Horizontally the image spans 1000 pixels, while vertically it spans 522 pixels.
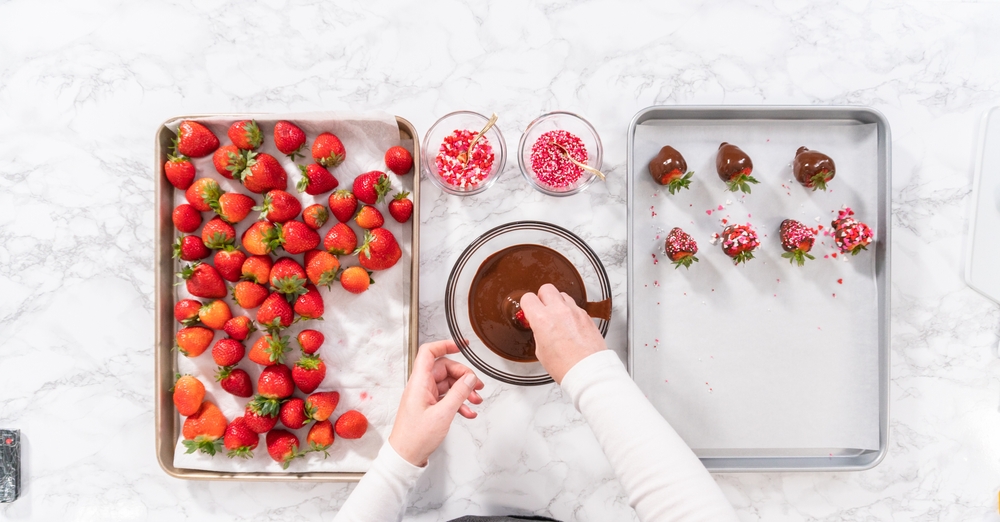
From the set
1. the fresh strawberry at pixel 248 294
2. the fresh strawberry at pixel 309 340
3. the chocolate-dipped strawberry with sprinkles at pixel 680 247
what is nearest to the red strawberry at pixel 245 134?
the fresh strawberry at pixel 248 294

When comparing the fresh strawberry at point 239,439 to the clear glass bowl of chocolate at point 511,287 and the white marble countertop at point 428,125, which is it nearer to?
the white marble countertop at point 428,125

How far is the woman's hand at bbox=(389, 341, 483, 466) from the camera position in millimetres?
797

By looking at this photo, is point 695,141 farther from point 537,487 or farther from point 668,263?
point 537,487

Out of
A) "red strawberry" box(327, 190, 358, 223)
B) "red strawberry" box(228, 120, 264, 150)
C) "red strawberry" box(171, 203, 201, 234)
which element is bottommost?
"red strawberry" box(171, 203, 201, 234)

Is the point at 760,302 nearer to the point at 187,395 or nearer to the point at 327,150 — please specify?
the point at 327,150

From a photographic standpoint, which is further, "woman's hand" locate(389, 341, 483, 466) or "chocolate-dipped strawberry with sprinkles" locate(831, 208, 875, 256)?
"chocolate-dipped strawberry with sprinkles" locate(831, 208, 875, 256)

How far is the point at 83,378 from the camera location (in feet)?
3.47

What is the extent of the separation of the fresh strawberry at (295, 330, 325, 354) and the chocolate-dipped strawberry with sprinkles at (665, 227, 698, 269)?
0.64 metres

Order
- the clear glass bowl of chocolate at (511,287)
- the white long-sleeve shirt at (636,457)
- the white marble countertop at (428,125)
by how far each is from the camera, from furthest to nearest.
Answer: the white marble countertop at (428,125)
the clear glass bowl of chocolate at (511,287)
the white long-sleeve shirt at (636,457)

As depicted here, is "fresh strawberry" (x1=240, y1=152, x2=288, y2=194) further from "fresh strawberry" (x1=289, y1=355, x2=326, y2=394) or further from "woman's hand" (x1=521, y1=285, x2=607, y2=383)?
"woman's hand" (x1=521, y1=285, x2=607, y2=383)

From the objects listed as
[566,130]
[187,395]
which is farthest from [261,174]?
[566,130]

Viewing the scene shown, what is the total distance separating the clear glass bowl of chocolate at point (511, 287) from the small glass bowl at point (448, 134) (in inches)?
4.5

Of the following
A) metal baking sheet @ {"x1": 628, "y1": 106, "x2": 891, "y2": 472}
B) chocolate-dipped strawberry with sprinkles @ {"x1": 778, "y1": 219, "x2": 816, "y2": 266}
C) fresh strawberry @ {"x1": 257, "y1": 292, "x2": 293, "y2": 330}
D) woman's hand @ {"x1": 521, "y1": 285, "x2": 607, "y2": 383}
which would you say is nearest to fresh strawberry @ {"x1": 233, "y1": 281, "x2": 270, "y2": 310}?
fresh strawberry @ {"x1": 257, "y1": 292, "x2": 293, "y2": 330}

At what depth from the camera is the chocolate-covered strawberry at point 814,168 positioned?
932 millimetres
